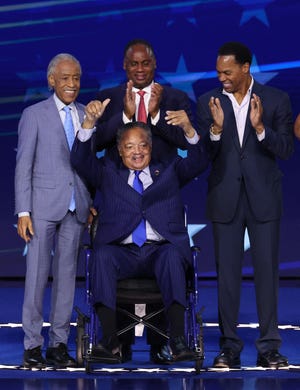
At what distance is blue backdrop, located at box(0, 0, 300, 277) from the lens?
8859 mm

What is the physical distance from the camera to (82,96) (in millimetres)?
8914

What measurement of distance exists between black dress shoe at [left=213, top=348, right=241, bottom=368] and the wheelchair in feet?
0.40

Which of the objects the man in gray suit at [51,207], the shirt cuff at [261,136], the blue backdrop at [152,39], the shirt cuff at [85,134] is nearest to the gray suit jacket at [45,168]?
the man in gray suit at [51,207]

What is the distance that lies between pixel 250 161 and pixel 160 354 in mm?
1031

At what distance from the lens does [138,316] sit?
244 inches

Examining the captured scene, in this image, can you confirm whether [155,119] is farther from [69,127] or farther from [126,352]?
[126,352]

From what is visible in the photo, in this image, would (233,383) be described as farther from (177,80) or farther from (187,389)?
(177,80)

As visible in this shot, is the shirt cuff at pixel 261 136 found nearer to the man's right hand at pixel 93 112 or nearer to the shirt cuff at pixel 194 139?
the shirt cuff at pixel 194 139

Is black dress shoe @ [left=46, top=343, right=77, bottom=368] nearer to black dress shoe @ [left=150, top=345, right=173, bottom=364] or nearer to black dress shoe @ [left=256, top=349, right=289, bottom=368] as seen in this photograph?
black dress shoe @ [left=150, top=345, right=173, bottom=364]

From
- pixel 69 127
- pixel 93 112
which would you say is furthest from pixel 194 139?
pixel 69 127

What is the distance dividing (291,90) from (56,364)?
11.1 ft

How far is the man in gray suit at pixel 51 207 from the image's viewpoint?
6.22 meters

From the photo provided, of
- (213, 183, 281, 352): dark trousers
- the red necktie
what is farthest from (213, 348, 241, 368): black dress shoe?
the red necktie

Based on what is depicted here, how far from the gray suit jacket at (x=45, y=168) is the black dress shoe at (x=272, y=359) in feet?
3.56
